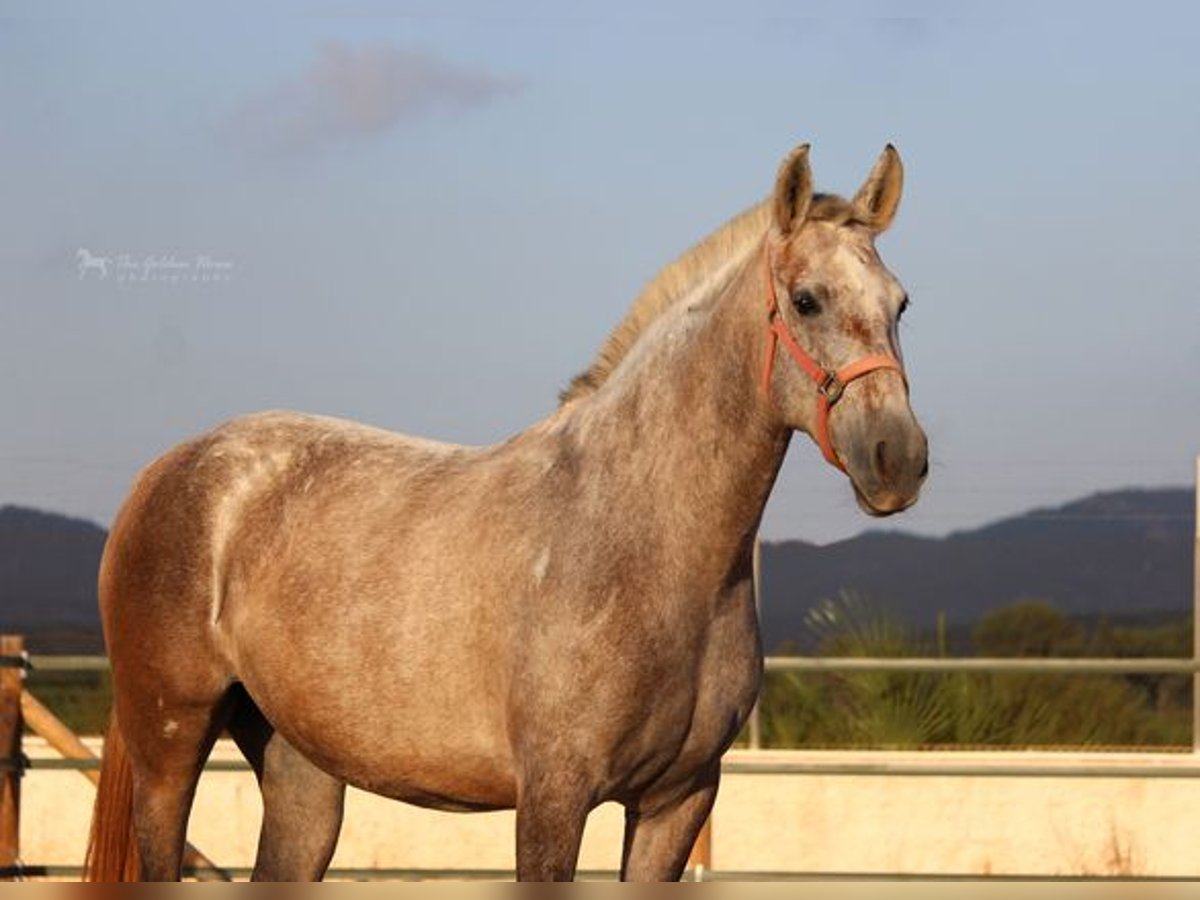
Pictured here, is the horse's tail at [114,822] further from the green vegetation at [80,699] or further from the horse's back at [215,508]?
the green vegetation at [80,699]

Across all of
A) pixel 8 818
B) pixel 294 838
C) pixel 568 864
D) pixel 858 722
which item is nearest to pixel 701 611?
pixel 568 864

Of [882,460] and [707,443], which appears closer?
[882,460]

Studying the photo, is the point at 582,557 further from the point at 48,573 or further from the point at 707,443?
the point at 48,573

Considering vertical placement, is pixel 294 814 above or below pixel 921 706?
below

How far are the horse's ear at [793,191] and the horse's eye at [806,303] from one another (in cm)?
16

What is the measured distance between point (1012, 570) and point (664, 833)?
41.3 ft

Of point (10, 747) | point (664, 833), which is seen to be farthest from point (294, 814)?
point (10, 747)

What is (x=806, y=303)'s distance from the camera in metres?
3.85

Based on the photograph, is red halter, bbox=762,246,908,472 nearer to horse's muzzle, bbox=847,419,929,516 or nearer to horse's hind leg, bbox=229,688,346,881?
horse's muzzle, bbox=847,419,929,516

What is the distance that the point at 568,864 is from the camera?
4020 mm

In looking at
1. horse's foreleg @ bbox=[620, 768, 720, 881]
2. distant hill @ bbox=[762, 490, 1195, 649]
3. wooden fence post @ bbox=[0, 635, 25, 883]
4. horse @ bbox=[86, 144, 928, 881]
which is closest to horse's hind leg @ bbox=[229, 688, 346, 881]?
horse @ bbox=[86, 144, 928, 881]

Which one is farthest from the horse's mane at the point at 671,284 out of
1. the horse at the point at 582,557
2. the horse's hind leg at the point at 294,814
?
the horse's hind leg at the point at 294,814

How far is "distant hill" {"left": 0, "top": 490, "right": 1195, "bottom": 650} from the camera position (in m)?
13.0

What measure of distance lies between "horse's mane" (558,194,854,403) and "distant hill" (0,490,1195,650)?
4961 mm
